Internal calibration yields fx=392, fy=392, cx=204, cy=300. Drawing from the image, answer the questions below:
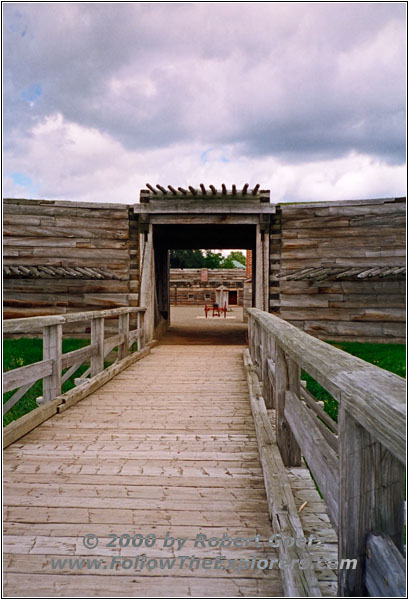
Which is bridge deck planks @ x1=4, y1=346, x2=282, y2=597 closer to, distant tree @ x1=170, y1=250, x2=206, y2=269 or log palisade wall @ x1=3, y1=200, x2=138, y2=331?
log palisade wall @ x1=3, y1=200, x2=138, y2=331

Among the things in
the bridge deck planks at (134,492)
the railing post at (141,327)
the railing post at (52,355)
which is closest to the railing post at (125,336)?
the railing post at (141,327)

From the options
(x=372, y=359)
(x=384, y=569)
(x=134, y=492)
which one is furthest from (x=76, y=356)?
(x=372, y=359)

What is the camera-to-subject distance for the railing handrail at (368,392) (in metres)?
0.98

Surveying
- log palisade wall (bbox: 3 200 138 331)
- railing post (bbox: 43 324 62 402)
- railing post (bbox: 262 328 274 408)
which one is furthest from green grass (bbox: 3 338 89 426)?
railing post (bbox: 262 328 274 408)

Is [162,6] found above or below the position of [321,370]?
above

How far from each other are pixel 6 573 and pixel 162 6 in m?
6.44

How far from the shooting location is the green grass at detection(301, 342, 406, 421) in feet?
27.1

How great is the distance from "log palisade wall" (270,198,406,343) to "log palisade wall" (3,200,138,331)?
4125 mm

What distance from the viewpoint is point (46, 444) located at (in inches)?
141

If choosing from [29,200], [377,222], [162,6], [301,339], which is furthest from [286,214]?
[301,339]

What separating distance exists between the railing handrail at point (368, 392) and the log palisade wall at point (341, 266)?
28.3 feet

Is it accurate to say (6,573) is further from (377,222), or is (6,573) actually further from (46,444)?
(377,222)

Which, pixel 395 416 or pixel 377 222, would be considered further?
pixel 377 222

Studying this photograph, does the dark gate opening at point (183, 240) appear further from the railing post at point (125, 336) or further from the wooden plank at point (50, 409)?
the wooden plank at point (50, 409)
